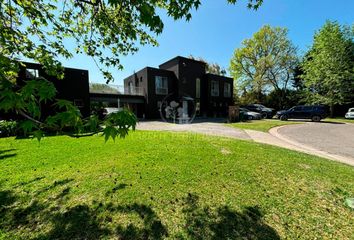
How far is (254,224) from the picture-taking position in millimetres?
3051

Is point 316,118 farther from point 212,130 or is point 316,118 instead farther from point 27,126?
point 27,126

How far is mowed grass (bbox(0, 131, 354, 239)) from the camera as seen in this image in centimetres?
293

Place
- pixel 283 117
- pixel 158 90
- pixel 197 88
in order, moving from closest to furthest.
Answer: pixel 283 117 < pixel 158 90 < pixel 197 88

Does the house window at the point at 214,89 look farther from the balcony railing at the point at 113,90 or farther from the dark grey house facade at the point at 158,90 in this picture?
the balcony railing at the point at 113,90

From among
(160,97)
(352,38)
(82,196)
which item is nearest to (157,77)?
(160,97)

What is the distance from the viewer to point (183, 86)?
26609mm

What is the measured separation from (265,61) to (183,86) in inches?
729

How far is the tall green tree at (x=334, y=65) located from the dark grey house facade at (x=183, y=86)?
12791 millimetres

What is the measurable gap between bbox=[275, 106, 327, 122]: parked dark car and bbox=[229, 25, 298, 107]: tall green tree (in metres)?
15.3

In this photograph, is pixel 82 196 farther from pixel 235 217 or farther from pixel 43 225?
pixel 235 217

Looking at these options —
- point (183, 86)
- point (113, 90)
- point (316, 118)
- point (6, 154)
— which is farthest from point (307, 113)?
point (6, 154)

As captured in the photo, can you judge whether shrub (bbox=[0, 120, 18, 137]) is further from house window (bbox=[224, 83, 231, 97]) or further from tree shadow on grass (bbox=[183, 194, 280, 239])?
house window (bbox=[224, 83, 231, 97])

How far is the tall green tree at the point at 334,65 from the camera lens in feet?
86.1

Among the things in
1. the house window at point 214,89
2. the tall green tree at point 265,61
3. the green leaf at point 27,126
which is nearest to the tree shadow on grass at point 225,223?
the green leaf at point 27,126
